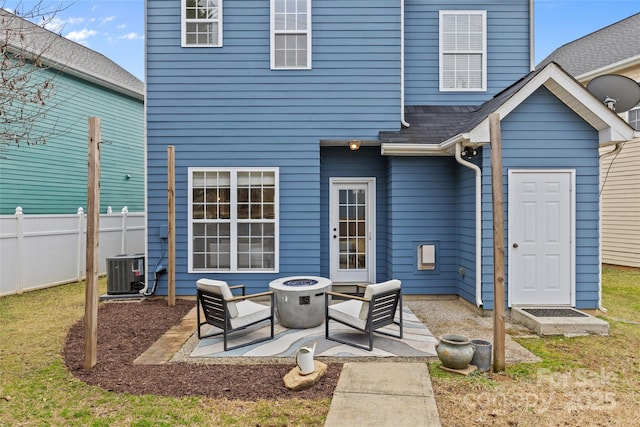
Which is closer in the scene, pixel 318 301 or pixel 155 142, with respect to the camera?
pixel 318 301

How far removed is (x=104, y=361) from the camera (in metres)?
4.19

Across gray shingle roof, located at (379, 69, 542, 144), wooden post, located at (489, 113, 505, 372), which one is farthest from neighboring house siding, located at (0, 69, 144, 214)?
wooden post, located at (489, 113, 505, 372)

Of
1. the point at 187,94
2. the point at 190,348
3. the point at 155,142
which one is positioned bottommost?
the point at 190,348

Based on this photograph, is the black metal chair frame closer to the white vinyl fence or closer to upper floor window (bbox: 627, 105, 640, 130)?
the white vinyl fence

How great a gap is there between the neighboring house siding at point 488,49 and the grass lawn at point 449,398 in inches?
201

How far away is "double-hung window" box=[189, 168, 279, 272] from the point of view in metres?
7.06

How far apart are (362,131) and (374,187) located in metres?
1.17

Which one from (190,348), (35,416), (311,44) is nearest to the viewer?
(35,416)

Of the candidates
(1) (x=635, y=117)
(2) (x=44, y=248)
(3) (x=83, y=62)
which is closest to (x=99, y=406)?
(2) (x=44, y=248)

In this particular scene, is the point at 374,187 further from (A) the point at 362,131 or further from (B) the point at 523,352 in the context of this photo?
(B) the point at 523,352

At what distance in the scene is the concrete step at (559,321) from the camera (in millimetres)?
5074

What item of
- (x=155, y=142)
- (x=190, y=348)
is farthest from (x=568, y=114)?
(x=155, y=142)

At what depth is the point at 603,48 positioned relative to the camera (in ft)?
40.4

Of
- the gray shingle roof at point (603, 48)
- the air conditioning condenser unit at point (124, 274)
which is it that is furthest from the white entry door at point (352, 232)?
the gray shingle roof at point (603, 48)
